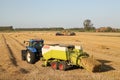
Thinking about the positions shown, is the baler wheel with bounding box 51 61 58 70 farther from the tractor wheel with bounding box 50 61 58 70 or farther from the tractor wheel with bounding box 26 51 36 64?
the tractor wheel with bounding box 26 51 36 64

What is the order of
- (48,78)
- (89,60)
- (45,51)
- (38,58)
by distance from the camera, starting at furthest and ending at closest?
1. (38,58)
2. (45,51)
3. (89,60)
4. (48,78)

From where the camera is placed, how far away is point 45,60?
1752cm

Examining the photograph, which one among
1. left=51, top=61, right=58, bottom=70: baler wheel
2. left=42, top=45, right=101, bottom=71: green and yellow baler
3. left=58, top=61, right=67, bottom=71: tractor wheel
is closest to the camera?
left=42, top=45, right=101, bottom=71: green and yellow baler

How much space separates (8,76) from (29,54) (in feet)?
16.7

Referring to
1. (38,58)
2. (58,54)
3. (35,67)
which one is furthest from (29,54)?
A: (58,54)

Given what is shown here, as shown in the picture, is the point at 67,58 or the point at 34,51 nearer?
the point at 67,58

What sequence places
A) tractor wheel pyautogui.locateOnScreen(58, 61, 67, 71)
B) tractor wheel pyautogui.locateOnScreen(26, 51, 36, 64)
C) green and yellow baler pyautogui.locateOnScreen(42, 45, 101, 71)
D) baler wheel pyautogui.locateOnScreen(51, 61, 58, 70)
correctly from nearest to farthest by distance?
1. green and yellow baler pyautogui.locateOnScreen(42, 45, 101, 71)
2. tractor wheel pyautogui.locateOnScreen(58, 61, 67, 71)
3. baler wheel pyautogui.locateOnScreen(51, 61, 58, 70)
4. tractor wheel pyautogui.locateOnScreen(26, 51, 36, 64)

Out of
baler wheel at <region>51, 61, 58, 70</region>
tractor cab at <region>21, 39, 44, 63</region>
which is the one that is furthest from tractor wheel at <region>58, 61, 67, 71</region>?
tractor cab at <region>21, 39, 44, 63</region>

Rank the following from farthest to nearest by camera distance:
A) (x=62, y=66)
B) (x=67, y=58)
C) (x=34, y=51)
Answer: (x=34, y=51), (x=62, y=66), (x=67, y=58)

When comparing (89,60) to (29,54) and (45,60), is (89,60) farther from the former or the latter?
(29,54)

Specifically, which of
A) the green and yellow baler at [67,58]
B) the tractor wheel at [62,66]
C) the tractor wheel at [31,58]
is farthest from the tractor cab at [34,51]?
the tractor wheel at [62,66]

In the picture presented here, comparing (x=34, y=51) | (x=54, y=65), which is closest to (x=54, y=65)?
(x=54, y=65)

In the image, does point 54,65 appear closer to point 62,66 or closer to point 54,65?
point 54,65

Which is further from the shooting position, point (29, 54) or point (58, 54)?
point (29, 54)
